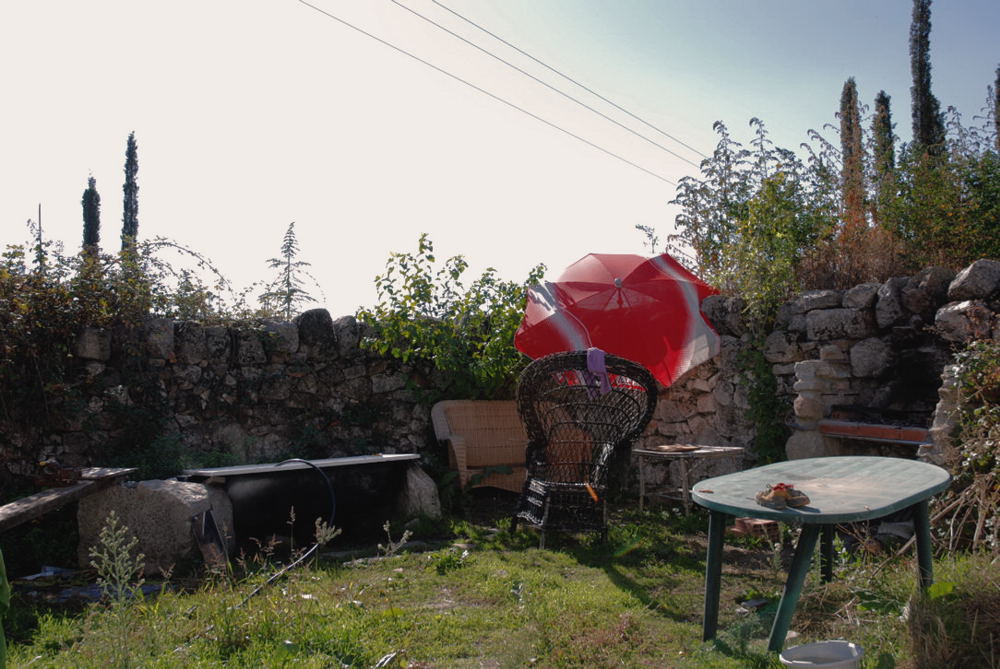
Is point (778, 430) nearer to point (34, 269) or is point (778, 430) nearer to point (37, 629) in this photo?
point (37, 629)

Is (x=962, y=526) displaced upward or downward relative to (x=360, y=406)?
downward

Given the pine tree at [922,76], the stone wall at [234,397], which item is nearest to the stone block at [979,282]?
the stone wall at [234,397]

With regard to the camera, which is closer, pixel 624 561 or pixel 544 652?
pixel 544 652

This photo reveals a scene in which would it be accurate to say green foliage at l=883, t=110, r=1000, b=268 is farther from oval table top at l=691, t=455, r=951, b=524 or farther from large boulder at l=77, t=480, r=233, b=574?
large boulder at l=77, t=480, r=233, b=574

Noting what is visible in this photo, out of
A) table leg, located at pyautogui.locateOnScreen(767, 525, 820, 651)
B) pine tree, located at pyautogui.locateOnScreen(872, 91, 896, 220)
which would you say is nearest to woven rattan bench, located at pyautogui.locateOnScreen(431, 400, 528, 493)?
pine tree, located at pyautogui.locateOnScreen(872, 91, 896, 220)

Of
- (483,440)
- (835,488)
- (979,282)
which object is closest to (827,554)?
(835,488)

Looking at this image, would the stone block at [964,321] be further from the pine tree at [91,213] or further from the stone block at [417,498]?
the pine tree at [91,213]

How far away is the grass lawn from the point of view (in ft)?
8.80

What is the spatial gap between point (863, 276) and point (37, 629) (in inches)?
230

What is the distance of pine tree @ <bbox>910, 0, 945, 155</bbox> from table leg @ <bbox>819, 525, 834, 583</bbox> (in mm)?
12598

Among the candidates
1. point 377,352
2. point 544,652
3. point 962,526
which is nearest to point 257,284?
point 377,352

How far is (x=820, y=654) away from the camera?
2396 millimetres

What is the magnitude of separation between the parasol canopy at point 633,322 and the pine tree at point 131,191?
14.8 metres

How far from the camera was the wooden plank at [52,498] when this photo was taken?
3.90m
